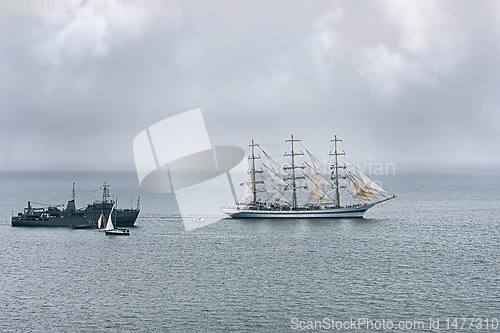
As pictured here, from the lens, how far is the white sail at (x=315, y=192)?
12769 centimetres

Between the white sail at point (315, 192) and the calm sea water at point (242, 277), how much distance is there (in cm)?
1924

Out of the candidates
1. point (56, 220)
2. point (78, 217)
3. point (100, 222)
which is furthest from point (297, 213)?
point (56, 220)

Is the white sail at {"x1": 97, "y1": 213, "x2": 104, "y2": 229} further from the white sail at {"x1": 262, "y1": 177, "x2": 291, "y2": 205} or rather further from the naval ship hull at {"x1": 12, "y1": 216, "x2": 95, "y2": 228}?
the white sail at {"x1": 262, "y1": 177, "x2": 291, "y2": 205}

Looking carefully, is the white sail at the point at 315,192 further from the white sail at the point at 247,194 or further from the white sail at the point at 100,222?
the white sail at the point at 100,222

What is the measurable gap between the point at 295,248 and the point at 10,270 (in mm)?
42415

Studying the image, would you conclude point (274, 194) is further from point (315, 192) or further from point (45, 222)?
point (45, 222)

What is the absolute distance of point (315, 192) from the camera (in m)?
129

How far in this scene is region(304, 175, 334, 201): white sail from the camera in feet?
419

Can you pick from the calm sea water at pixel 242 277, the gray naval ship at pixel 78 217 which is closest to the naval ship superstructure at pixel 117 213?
the gray naval ship at pixel 78 217

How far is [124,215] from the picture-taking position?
361 ft

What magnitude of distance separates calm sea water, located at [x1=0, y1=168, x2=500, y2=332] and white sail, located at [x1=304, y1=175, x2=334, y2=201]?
63.1 ft

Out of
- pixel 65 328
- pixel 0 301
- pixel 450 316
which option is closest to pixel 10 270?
pixel 0 301

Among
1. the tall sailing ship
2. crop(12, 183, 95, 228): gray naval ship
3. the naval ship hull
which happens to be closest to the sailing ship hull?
the tall sailing ship

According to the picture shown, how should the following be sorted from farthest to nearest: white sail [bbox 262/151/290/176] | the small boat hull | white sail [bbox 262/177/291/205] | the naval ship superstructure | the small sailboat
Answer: white sail [bbox 262/151/290/176] → white sail [bbox 262/177/291/205] → the naval ship superstructure → the small sailboat → the small boat hull
